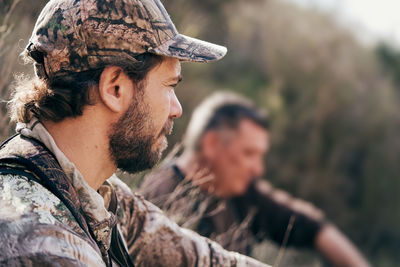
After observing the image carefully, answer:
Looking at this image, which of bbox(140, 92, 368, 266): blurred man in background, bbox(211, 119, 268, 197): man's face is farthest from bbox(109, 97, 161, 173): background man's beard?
bbox(211, 119, 268, 197): man's face

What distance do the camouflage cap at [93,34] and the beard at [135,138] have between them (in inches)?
8.5

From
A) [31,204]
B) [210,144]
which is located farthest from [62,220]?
[210,144]

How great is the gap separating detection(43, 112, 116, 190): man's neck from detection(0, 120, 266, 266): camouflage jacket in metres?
0.09

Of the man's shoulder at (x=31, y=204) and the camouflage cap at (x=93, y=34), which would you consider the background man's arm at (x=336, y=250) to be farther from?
the man's shoulder at (x=31, y=204)

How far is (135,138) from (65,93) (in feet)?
1.03

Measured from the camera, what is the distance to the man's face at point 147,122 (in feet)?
6.91

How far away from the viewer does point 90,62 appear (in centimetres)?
202

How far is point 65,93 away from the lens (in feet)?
6.75

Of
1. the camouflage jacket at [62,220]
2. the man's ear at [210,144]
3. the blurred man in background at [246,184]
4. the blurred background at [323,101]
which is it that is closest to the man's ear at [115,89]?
the camouflage jacket at [62,220]

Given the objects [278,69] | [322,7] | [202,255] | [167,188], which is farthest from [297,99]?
[202,255]

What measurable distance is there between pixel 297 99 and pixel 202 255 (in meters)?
7.59

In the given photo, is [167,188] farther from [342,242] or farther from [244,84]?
[244,84]

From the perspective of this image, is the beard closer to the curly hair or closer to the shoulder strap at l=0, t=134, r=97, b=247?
the curly hair

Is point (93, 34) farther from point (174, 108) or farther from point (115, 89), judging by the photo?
point (174, 108)
